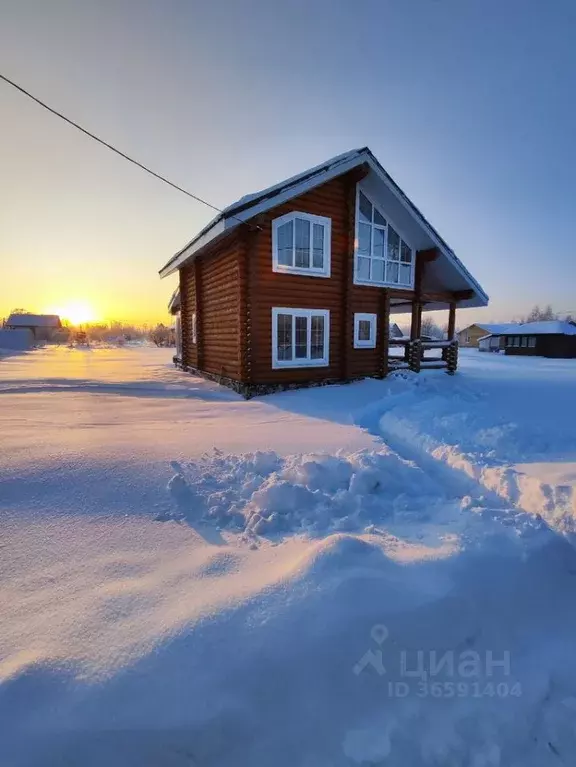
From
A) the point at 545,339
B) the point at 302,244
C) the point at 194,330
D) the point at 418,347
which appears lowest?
the point at 418,347

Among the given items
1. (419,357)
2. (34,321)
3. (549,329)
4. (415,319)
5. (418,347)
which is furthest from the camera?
(34,321)

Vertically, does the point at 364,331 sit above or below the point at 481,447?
above

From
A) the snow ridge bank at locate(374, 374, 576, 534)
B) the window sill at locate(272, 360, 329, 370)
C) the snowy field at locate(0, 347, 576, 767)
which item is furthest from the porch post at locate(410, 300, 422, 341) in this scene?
the snowy field at locate(0, 347, 576, 767)

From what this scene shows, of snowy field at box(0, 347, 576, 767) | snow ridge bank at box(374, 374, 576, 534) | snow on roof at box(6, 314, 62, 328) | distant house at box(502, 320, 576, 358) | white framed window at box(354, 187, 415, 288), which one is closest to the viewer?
snowy field at box(0, 347, 576, 767)

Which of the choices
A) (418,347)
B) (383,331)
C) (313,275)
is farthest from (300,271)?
(418,347)

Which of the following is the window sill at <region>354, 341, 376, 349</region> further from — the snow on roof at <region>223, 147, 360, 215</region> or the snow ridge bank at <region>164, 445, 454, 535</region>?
the snow ridge bank at <region>164, 445, 454, 535</region>

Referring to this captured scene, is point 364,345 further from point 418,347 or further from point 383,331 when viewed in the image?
point 418,347

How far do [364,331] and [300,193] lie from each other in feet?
15.7

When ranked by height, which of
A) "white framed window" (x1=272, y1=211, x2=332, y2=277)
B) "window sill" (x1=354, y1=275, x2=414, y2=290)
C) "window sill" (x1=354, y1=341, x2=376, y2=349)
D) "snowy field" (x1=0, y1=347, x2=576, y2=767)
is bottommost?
"snowy field" (x1=0, y1=347, x2=576, y2=767)

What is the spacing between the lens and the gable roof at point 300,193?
29.0 feet

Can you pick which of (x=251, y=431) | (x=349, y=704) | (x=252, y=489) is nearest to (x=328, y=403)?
(x=251, y=431)

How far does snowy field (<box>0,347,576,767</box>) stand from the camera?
1.79 m

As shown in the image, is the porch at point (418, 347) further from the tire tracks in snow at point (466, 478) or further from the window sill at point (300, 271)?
the tire tracks in snow at point (466, 478)

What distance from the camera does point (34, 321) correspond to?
58375 millimetres
